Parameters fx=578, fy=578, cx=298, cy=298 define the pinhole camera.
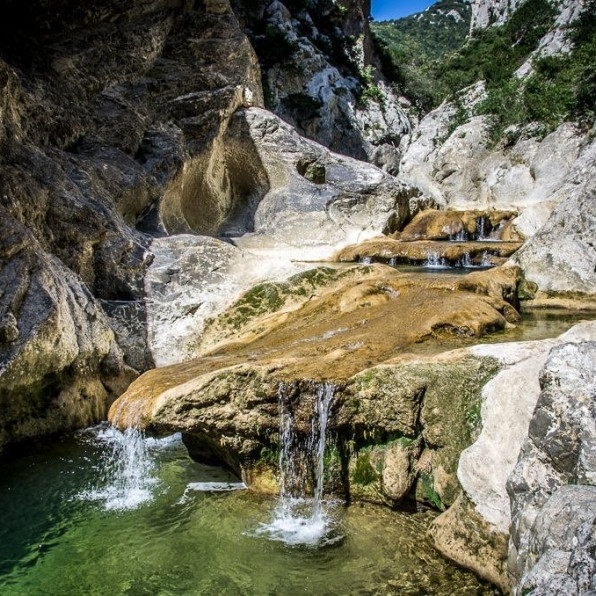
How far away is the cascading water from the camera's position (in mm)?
5359

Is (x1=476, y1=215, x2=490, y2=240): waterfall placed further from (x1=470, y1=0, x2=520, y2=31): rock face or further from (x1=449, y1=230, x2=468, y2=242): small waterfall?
(x1=470, y1=0, x2=520, y2=31): rock face

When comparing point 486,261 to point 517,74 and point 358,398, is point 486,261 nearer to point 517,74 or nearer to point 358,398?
point 358,398

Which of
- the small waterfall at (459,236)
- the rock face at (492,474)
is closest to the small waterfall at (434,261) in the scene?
the small waterfall at (459,236)

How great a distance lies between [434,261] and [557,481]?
11.3 m

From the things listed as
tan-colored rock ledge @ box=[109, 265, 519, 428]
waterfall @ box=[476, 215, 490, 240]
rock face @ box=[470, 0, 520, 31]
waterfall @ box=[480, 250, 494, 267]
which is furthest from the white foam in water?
rock face @ box=[470, 0, 520, 31]

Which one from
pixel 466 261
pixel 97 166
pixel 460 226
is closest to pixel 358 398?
pixel 97 166

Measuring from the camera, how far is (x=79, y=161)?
37.9 feet

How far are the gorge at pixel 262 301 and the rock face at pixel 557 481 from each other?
16 millimetres

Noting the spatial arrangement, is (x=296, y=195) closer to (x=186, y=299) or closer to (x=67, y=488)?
(x=186, y=299)

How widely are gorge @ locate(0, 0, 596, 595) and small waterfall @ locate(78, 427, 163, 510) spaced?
0.38 m

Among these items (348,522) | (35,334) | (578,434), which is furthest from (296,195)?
(578,434)

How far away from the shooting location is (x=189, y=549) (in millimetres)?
4953

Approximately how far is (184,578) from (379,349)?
2.89m

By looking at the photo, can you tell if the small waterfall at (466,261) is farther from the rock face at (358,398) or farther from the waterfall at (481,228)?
the rock face at (358,398)
